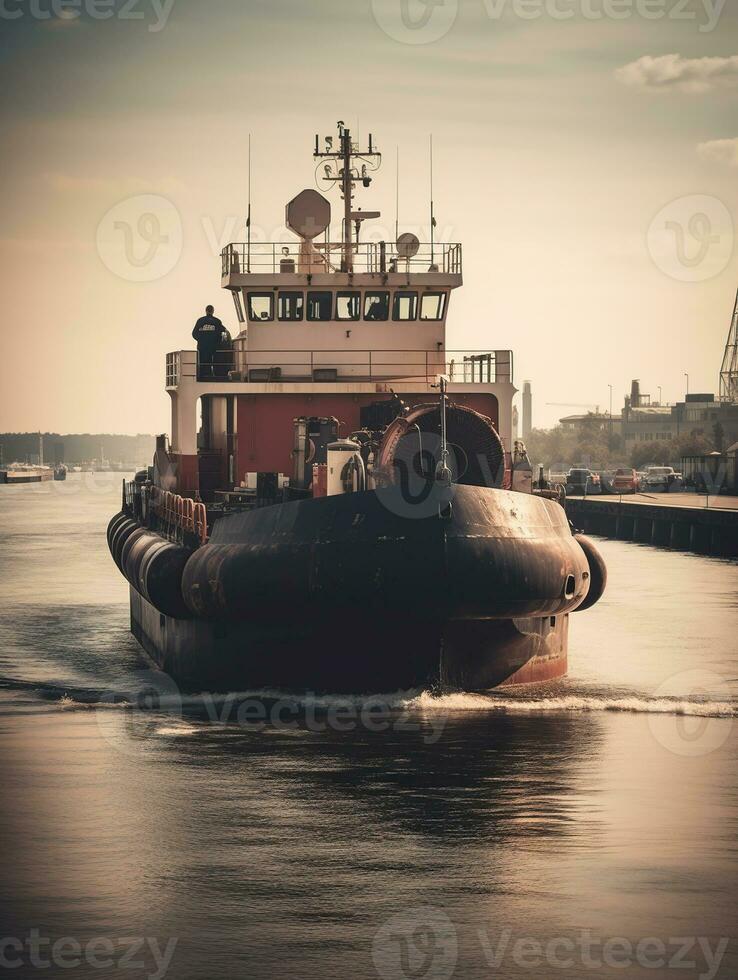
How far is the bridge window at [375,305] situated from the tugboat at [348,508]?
0.03m

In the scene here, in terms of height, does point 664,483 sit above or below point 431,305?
below

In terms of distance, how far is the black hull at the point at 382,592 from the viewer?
21312 mm

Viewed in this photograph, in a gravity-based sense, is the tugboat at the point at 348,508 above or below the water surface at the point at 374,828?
above

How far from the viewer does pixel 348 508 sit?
21.7 meters

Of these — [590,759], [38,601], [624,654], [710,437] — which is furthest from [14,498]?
[590,759]

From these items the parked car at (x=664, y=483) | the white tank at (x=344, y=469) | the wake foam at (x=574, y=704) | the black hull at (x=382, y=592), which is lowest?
the wake foam at (x=574, y=704)

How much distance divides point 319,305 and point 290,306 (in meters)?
0.58

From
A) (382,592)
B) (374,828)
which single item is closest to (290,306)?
(382,592)

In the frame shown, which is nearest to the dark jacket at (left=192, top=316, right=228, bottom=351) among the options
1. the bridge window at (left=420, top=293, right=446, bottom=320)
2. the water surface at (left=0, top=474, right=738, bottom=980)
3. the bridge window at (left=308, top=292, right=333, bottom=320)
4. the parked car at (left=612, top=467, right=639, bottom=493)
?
the bridge window at (left=308, top=292, right=333, bottom=320)

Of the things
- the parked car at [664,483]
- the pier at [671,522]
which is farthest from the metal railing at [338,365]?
the parked car at [664,483]

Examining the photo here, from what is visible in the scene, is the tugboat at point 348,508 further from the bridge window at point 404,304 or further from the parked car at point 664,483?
the parked car at point 664,483

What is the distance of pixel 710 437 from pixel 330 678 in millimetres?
175326

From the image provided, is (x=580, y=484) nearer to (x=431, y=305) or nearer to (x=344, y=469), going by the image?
(x=431, y=305)

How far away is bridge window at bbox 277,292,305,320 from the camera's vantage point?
100ft
